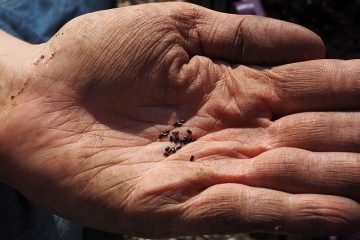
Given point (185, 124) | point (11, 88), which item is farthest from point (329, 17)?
point (11, 88)

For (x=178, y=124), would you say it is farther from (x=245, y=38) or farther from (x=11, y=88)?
(x=11, y=88)

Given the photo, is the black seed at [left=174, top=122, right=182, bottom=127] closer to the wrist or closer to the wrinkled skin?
the wrinkled skin

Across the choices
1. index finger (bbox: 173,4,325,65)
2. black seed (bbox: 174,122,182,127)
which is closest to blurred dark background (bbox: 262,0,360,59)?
index finger (bbox: 173,4,325,65)

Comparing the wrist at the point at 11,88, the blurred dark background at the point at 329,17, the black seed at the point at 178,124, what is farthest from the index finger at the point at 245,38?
the blurred dark background at the point at 329,17

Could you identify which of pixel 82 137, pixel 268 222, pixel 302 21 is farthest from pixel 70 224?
pixel 302 21

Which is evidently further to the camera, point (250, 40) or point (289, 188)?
point (250, 40)

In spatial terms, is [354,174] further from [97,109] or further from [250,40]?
[97,109]
